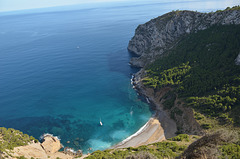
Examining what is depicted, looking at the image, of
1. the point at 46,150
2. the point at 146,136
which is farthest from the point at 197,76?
the point at 46,150

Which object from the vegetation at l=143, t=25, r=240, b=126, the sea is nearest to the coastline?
the sea

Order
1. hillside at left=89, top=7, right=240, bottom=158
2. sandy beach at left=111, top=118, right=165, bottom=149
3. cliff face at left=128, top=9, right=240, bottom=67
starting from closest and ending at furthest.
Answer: hillside at left=89, top=7, right=240, bottom=158 → sandy beach at left=111, top=118, right=165, bottom=149 → cliff face at left=128, top=9, right=240, bottom=67

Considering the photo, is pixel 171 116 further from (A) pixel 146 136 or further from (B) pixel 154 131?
(A) pixel 146 136

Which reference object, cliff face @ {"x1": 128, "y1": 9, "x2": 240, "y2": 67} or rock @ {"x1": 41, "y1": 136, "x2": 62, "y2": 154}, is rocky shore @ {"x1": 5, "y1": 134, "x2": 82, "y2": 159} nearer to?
rock @ {"x1": 41, "y1": 136, "x2": 62, "y2": 154}

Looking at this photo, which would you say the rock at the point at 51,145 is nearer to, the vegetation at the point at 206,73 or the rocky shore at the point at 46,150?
the rocky shore at the point at 46,150

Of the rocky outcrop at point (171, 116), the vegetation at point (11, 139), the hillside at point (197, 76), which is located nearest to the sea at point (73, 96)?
the rocky outcrop at point (171, 116)

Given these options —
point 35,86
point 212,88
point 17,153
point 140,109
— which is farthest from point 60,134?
point 212,88
